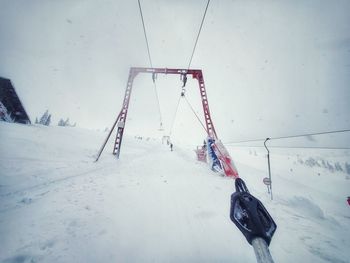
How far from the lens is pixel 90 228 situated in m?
1.54

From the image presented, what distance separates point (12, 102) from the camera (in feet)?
64.3

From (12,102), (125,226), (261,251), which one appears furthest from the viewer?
(12,102)

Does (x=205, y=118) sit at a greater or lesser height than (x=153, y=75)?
lesser

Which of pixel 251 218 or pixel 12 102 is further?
pixel 12 102

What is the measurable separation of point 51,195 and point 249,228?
110 inches

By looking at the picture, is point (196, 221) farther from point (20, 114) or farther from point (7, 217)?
point (20, 114)

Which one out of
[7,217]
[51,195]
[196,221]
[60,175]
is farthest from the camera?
[60,175]

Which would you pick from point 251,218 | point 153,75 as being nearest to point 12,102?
point 153,75

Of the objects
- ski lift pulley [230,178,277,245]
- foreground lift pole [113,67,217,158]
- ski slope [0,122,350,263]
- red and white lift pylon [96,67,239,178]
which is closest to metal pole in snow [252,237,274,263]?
ski lift pulley [230,178,277,245]

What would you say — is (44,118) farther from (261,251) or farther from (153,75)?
(261,251)

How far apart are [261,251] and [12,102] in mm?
30834

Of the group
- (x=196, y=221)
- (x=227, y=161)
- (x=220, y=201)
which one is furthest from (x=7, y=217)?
(x=227, y=161)

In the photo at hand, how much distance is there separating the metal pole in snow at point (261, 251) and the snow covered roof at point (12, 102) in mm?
29942

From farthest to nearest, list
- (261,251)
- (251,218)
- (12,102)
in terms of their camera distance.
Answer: (12,102) < (251,218) < (261,251)
